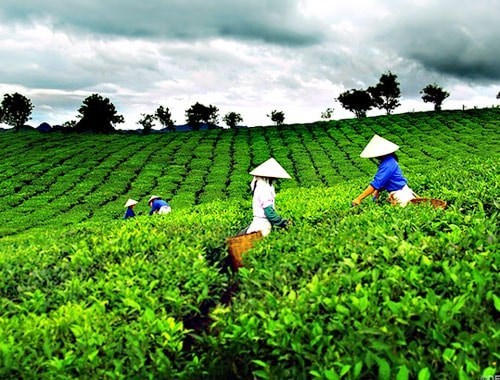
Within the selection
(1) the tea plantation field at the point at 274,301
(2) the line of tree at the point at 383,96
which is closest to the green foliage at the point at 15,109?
(2) the line of tree at the point at 383,96

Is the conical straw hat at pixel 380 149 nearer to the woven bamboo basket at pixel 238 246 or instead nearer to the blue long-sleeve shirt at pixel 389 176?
the blue long-sleeve shirt at pixel 389 176

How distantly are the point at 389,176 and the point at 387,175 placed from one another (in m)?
0.06

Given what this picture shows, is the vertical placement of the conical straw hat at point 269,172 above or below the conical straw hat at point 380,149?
below

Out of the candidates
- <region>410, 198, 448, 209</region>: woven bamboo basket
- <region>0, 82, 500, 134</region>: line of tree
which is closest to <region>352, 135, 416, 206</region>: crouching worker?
<region>410, 198, 448, 209</region>: woven bamboo basket

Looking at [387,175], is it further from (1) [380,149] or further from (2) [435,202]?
(2) [435,202]

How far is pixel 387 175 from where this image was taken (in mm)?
9086

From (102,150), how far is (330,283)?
39.4 meters

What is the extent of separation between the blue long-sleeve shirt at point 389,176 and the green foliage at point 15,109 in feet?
213

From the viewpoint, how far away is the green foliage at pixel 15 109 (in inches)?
2552

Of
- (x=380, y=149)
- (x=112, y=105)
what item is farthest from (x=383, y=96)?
(x=380, y=149)

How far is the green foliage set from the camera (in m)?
64.8

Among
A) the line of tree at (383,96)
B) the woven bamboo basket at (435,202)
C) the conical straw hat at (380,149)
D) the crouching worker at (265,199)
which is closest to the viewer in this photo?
the woven bamboo basket at (435,202)

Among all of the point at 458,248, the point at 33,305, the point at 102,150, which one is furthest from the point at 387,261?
the point at 102,150

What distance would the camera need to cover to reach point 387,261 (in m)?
5.01
